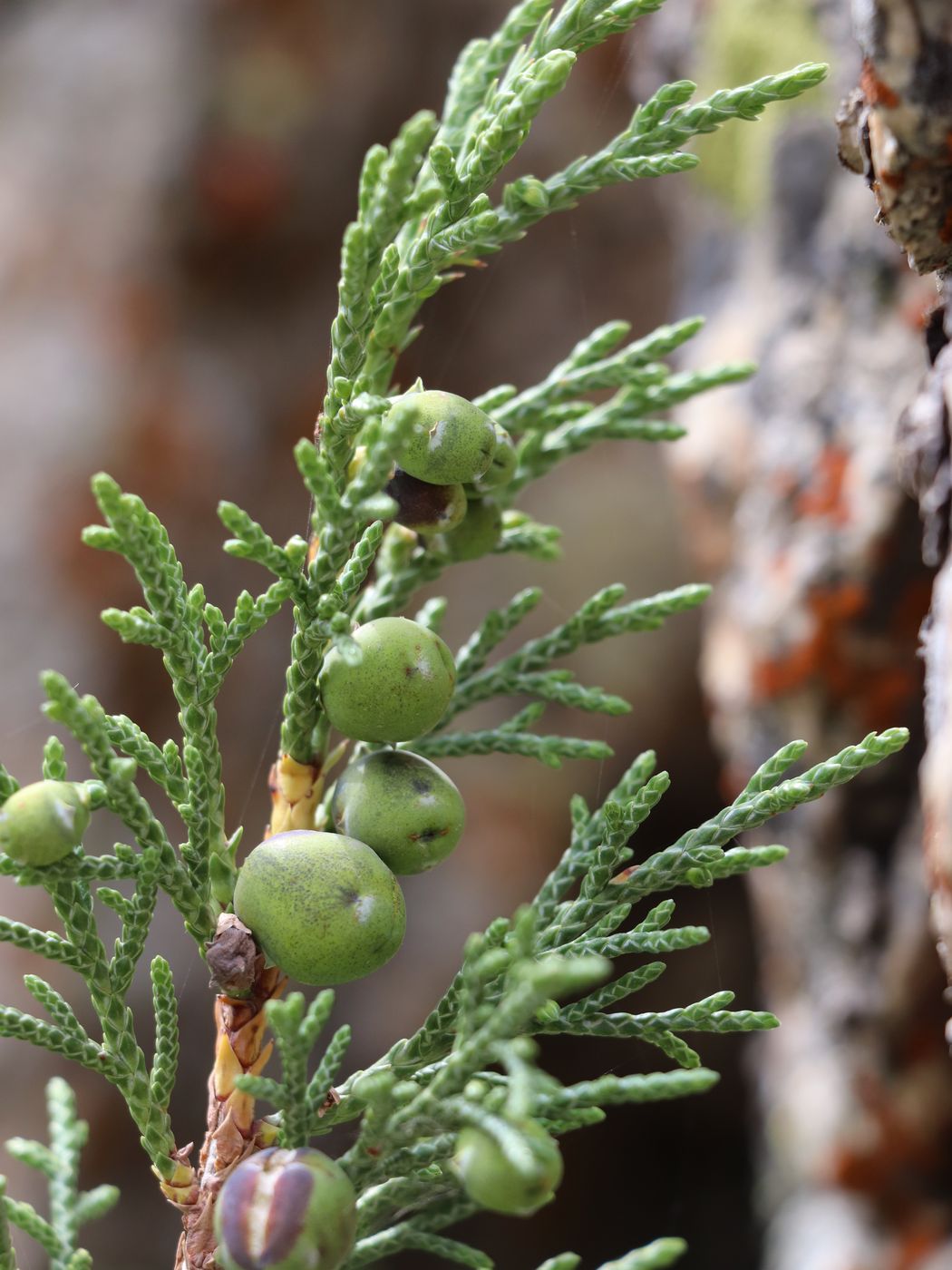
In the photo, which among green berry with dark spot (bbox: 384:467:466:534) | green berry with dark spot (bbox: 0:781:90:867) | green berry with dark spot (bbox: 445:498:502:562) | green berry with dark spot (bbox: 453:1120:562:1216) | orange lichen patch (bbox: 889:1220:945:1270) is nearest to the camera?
green berry with dark spot (bbox: 453:1120:562:1216)

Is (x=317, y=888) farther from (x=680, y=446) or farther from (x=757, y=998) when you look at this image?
(x=757, y=998)

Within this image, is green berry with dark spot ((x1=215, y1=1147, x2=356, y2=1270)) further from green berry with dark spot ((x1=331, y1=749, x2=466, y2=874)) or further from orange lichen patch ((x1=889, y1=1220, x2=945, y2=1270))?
orange lichen patch ((x1=889, y1=1220, x2=945, y2=1270))

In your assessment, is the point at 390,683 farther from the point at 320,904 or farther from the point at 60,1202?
the point at 60,1202

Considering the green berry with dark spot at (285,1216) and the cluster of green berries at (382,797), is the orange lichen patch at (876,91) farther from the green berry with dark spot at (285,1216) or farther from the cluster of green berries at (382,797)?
the green berry with dark spot at (285,1216)

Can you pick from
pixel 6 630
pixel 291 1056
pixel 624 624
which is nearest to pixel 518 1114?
pixel 291 1056

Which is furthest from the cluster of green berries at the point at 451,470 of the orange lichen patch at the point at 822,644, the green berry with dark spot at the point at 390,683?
the orange lichen patch at the point at 822,644

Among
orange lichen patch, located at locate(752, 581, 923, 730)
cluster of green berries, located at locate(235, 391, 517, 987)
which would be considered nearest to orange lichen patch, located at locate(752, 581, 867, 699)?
orange lichen patch, located at locate(752, 581, 923, 730)
